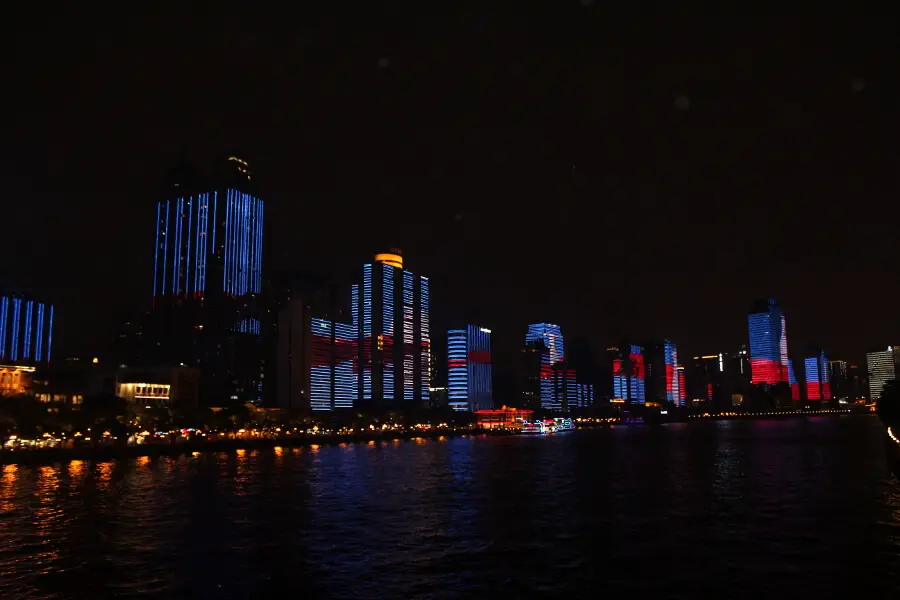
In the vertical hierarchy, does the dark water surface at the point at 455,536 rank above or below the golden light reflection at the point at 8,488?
above

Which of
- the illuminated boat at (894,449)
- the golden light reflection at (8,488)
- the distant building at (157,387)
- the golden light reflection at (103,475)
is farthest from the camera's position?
the distant building at (157,387)

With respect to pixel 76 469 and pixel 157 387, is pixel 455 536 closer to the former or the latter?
pixel 76 469

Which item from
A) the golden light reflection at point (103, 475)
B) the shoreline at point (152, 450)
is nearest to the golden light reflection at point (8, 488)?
the shoreline at point (152, 450)

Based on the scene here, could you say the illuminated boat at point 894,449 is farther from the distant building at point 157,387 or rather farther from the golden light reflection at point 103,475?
the distant building at point 157,387

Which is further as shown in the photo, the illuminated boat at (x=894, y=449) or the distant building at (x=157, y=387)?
the distant building at (x=157, y=387)

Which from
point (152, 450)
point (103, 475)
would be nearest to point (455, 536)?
point (103, 475)

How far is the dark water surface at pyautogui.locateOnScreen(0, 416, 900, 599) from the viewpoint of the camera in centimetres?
2714

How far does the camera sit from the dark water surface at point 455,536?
27.1m

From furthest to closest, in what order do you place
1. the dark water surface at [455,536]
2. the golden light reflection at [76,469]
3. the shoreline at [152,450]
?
1. the shoreline at [152,450]
2. the golden light reflection at [76,469]
3. the dark water surface at [455,536]

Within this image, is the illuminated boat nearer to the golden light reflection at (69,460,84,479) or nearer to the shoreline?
the golden light reflection at (69,460,84,479)

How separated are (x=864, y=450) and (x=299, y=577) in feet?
332

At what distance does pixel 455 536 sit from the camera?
37031 mm

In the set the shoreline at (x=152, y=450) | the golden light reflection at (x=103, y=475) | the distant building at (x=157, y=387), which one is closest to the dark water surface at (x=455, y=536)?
the golden light reflection at (x=103, y=475)

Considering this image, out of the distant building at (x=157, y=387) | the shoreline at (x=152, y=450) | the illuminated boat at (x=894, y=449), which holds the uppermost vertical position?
the distant building at (x=157, y=387)
